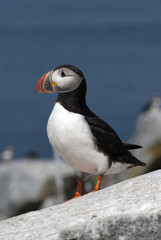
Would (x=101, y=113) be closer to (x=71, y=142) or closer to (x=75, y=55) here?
(x=71, y=142)

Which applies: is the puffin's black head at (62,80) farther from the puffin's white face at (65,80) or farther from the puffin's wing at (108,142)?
the puffin's wing at (108,142)

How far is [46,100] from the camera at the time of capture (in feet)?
162

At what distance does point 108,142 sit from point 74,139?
0.47m

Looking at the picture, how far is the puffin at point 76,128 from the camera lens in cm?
546

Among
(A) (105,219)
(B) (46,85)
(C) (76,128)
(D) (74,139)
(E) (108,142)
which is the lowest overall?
(A) (105,219)

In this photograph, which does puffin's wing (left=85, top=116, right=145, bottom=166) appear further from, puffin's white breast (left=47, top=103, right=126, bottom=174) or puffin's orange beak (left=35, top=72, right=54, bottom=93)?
puffin's orange beak (left=35, top=72, right=54, bottom=93)

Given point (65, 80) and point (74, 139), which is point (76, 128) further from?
point (65, 80)

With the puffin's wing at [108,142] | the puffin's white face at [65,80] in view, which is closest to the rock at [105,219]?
the puffin's wing at [108,142]

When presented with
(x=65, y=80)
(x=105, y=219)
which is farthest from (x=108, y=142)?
(x=105, y=219)

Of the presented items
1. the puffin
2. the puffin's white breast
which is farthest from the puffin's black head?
the puffin's white breast

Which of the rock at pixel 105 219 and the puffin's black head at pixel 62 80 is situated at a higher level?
the puffin's black head at pixel 62 80

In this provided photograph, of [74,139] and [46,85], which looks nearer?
[74,139]

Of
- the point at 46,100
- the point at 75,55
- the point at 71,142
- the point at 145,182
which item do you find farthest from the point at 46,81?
the point at 75,55

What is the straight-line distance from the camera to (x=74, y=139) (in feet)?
17.9
